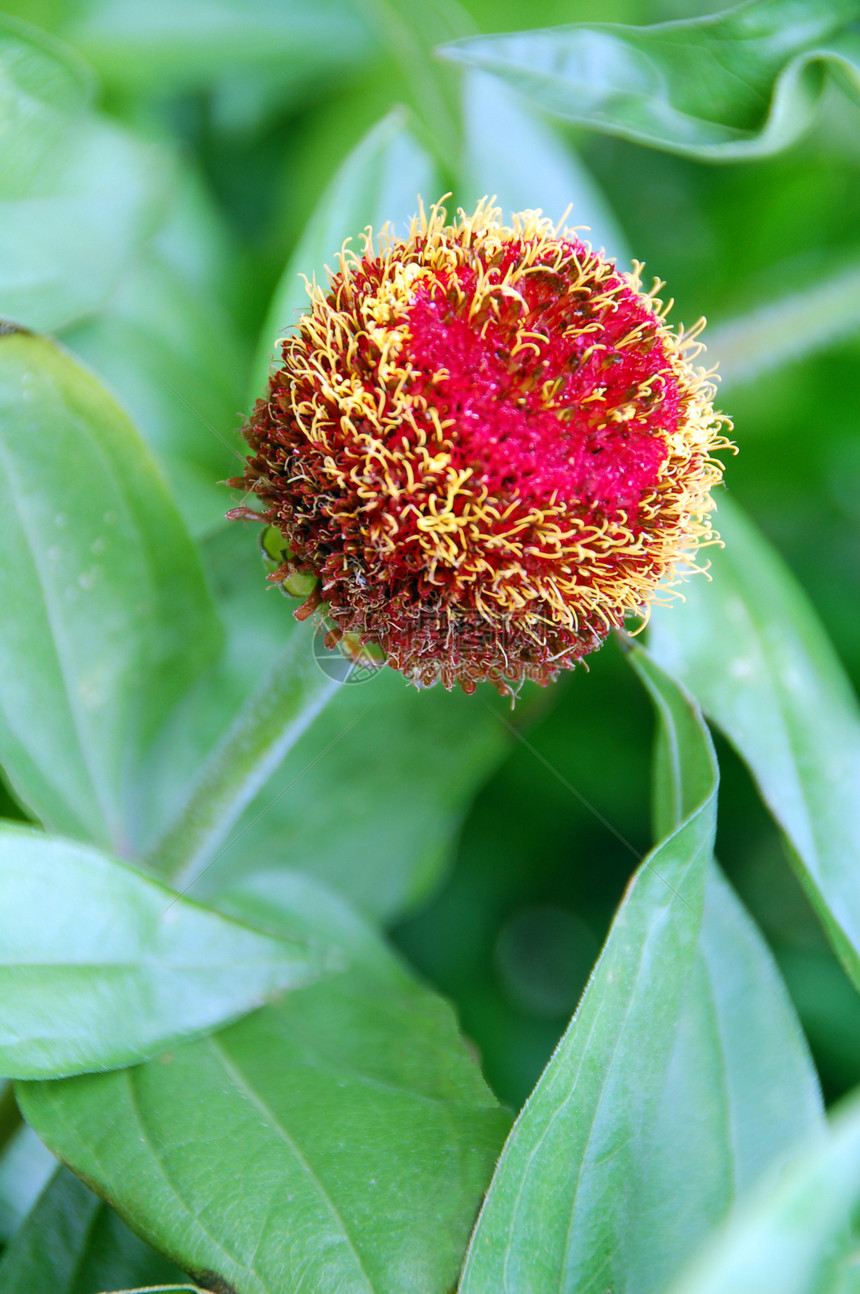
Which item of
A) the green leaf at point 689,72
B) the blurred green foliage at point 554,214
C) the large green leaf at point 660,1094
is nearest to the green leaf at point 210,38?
the blurred green foliage at point 554,214

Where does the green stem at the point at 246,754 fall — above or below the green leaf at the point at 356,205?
below

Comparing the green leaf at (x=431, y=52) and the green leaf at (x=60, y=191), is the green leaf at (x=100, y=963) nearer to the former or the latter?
the green leaf at (x=60, y=191)

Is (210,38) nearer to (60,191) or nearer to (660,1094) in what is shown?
(60,191)

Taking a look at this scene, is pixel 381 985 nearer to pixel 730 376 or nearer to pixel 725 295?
pixel 730 376

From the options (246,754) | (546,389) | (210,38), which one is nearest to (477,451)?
(546,389)

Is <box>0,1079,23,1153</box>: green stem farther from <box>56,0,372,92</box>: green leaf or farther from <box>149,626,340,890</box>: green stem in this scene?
<box>56,0,372,92</box>: green leaf

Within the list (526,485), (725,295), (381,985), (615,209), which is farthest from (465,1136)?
(615,209)
